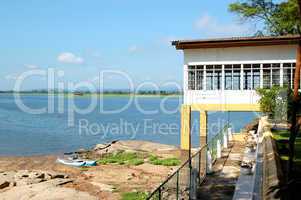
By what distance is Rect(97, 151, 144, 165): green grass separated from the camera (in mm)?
30820

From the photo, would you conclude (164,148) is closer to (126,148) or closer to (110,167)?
(126,148)

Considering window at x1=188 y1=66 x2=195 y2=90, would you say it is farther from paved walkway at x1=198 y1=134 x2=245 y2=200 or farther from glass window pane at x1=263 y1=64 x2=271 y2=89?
Result: paved walkway at x1=198 y1=134 x2=245 y2=200

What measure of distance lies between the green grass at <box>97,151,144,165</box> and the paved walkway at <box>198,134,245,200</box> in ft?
36.7

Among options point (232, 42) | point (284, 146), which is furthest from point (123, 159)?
point (284, 146)

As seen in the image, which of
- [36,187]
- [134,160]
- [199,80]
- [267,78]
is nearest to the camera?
[36,187]

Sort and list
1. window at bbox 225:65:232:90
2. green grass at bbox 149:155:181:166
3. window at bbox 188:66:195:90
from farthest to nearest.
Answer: green grass at bbox 149:155:181:166 → window at bbox 188:66:195:90 → window at bbox 225:65:232:90

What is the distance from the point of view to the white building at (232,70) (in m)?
21.9

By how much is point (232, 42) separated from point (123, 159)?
15021 mm

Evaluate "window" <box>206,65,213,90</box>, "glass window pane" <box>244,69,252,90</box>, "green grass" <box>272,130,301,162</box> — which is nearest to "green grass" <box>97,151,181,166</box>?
"window" <box>206,65,213,90</box>

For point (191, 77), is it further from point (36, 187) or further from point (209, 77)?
point (36, 187)

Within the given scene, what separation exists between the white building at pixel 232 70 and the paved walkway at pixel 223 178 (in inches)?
126

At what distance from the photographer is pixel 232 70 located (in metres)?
22.8

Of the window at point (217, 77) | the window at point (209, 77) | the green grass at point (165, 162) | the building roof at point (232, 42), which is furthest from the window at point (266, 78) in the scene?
the green grass at point (165, 162)

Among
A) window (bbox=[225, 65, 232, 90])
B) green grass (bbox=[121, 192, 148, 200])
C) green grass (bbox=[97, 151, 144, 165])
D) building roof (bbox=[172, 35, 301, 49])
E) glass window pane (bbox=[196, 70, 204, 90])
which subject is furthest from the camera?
green grass (bbox=[97, 151, 144, 165])
